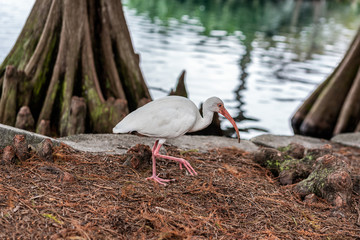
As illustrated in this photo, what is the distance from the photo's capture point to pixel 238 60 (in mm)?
15633

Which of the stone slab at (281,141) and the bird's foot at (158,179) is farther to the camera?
the stone slab at (281,141)

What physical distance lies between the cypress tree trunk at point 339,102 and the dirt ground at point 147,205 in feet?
14.0

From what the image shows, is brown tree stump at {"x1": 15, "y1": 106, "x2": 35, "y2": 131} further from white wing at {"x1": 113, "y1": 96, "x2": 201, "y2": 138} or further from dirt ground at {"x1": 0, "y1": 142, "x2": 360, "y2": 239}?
white wing at {"x1": 113, "y1": 96, "x2": 201, "y2": 138}

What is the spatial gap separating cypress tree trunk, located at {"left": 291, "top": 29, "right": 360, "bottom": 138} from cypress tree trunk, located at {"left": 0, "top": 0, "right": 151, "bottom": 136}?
3462mm

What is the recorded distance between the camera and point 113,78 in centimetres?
714

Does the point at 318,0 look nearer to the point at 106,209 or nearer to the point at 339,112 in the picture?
the point at 339,112

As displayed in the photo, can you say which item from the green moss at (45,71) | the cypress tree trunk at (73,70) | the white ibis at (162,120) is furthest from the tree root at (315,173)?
the green moss at (45,71)

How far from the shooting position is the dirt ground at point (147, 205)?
328cm

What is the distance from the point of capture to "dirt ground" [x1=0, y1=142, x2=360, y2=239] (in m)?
3.28

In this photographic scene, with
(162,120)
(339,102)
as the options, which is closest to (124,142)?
(162,120)

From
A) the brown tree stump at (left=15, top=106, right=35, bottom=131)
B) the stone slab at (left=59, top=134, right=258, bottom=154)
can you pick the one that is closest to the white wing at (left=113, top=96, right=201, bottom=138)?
the stone slab at (left=59, top=134, right=258, bottom=154)

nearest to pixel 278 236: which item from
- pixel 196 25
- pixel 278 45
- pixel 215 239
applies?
pixel 215 239

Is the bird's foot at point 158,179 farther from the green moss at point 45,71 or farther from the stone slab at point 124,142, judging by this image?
the green moss at point 45,71

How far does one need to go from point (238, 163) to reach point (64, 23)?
3315 mm
